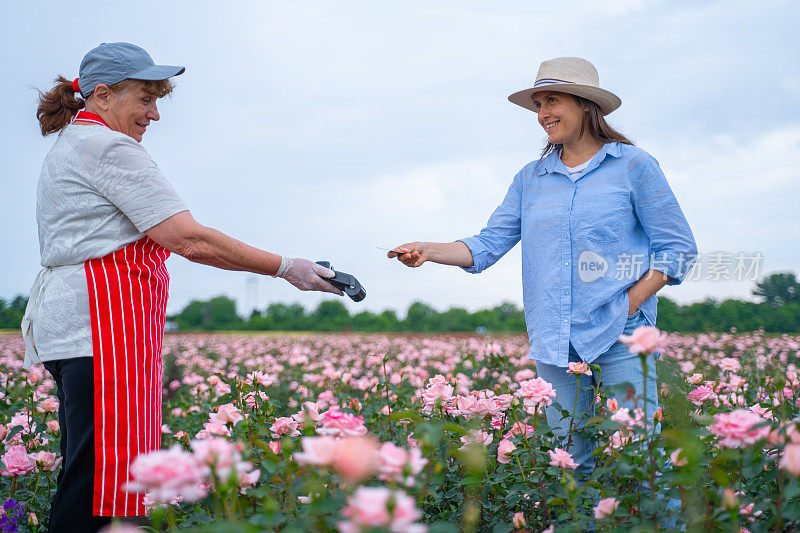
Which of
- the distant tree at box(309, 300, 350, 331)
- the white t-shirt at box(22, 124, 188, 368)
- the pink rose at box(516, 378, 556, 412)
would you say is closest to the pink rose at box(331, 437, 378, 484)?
the pink rose at box(516, 378, 556, 412)

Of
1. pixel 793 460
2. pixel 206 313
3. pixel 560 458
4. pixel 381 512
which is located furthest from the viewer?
pixel 206 313

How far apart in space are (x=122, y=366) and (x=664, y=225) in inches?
76.2

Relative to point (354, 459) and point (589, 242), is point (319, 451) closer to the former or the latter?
point (354, 459)

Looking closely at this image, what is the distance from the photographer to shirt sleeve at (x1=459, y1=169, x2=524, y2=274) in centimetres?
284

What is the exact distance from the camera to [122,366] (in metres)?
2.00

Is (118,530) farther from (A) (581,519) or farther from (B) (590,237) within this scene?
(B) (590,237)

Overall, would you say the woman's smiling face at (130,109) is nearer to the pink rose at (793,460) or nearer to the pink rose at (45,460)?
the pink rose at (45,460)

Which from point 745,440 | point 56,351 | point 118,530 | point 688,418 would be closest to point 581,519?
point 688,418

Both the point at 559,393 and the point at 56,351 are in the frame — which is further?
the point at 559,393

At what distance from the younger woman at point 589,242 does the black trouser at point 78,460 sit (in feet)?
5.15

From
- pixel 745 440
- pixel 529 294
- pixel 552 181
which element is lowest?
pixel 745 440

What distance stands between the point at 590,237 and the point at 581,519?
1067 millimetres

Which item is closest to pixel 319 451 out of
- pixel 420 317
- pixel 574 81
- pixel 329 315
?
pixel 574 81

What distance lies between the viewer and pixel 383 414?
3.07 metres
